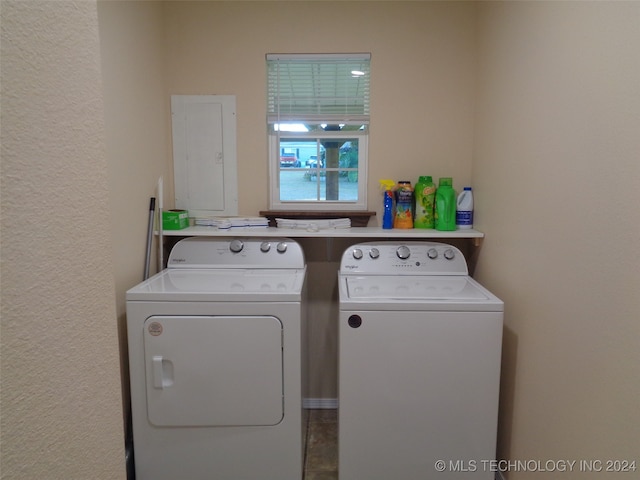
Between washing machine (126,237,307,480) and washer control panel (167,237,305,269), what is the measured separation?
331 mm

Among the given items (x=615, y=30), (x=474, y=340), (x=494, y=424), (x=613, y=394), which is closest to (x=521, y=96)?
(x=615, y=30)

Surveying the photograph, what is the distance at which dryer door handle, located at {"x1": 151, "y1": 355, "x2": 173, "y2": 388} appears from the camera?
66.2 inches

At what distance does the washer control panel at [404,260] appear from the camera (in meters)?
2.13

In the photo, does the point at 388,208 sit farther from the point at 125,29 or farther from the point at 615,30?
the point at 125,29

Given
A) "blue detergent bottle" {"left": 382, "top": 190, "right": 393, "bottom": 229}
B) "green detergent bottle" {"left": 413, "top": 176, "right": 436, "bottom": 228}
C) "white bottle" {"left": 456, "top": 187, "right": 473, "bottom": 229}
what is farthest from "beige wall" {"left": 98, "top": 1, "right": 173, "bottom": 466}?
"white bottle" {"left": 456, "top": 187, "right": 473, "bottom": 229}

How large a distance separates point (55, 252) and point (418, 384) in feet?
4.84

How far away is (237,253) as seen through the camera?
2164mm

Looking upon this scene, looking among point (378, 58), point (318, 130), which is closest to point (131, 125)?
point (318, 130)

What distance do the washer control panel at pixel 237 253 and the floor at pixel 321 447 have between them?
102 cm

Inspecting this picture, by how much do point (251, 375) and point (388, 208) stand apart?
47.4 inches

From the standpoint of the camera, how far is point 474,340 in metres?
1.65

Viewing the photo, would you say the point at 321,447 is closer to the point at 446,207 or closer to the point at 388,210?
the point at 388,210

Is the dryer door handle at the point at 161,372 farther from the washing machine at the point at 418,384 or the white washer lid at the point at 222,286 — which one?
the washing machine at the point at 418,384

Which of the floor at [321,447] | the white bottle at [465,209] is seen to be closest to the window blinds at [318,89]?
the white bottle at [465,209]
